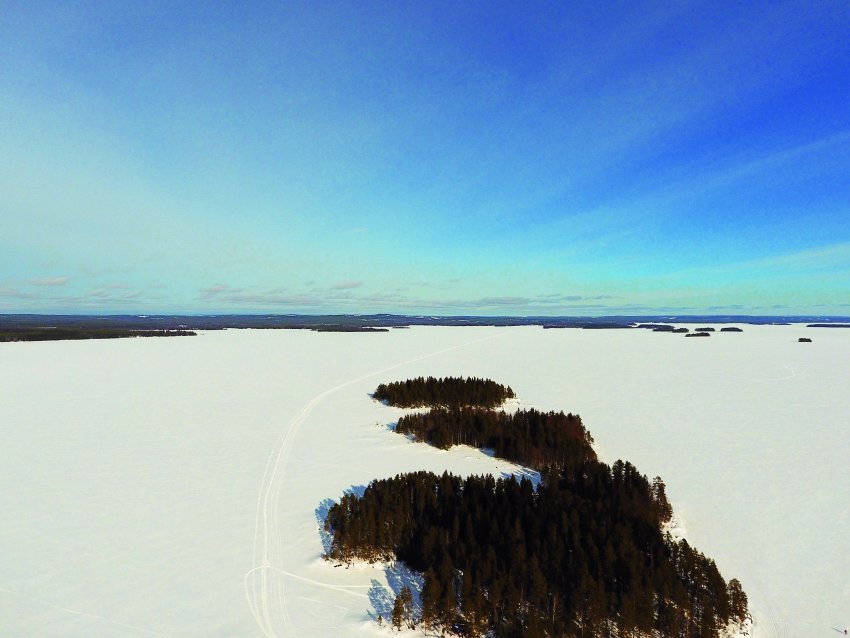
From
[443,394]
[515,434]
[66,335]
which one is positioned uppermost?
[66,335]

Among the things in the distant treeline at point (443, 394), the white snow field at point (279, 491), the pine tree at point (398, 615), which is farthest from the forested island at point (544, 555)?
the distant treeline at point (443, 394)

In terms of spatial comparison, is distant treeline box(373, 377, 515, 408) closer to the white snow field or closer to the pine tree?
the white snow field

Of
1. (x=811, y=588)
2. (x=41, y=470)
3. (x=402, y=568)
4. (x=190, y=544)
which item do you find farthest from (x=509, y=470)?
(x=41, y=470)

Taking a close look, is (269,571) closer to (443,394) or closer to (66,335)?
(443,394)

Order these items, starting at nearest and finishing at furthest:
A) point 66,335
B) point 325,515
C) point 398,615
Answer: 1. point 398,615
2. point 325,515
3. point 66,335

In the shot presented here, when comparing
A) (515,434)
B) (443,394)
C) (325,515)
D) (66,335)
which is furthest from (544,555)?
(66,335)

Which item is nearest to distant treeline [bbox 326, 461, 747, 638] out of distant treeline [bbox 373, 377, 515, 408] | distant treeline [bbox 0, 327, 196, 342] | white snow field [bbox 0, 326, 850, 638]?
white snow field [bbox 0, 326, 850, 638]

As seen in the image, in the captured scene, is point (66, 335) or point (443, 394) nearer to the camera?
point (443, 394)
